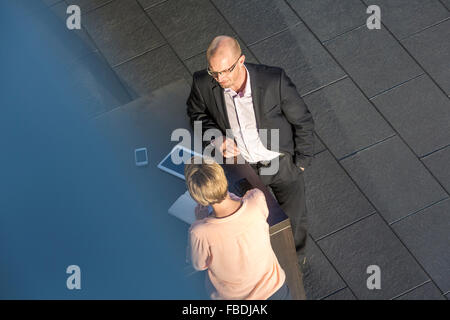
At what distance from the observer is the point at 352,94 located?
5.21 metres

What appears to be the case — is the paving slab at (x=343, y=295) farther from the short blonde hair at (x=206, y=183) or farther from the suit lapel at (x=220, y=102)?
the short blonde hair at (x=206, y=183)

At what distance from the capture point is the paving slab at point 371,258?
4336 millimetres

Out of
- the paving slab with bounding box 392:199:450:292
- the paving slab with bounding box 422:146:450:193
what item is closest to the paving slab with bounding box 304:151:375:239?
the paving slab with bounding box 392:199:450:292

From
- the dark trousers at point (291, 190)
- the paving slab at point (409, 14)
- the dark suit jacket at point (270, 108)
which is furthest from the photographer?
the paving slab at point (409, 14)

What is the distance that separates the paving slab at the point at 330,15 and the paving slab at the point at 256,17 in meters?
0.12

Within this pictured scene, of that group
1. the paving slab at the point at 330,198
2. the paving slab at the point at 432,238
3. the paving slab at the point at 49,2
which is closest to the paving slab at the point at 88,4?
the paving slab at the point at 49,2

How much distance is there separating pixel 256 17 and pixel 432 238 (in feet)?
8.32

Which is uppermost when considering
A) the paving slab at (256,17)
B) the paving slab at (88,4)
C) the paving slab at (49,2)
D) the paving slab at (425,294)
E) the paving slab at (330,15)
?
the paving slab at (49,2)

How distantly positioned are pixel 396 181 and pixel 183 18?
2.46 m

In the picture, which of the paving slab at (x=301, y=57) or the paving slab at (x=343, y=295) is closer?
the paving slab at (x=343, y=295)

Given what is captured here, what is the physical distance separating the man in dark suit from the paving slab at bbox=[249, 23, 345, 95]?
1.41 meters

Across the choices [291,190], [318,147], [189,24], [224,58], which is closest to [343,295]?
[291,190]

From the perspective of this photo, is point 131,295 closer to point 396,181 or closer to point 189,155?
point 189,155

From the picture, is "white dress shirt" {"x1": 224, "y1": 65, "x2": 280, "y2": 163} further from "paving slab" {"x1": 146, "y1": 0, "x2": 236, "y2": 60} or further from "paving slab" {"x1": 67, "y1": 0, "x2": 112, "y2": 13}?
"paving slab" {"x1": 67, "y1": 0, "x2": 112, "y2": 13}
